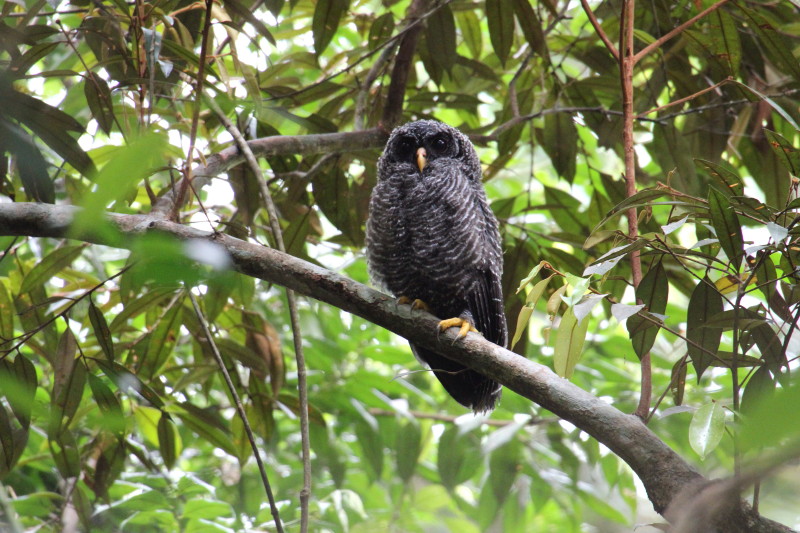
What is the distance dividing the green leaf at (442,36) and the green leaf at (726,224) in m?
1.64

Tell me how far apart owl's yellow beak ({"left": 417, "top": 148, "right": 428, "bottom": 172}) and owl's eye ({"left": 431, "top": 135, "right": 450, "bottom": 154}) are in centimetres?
10

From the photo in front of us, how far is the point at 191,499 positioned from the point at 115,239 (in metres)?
2.32

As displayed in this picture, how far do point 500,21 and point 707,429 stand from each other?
1966 millimetres

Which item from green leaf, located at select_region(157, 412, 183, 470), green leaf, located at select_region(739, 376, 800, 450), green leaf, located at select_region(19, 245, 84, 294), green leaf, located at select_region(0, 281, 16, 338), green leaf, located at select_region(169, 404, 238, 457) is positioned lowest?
green leaf, located at select_region(739, 376, 800, 450)

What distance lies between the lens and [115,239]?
75 centimetres

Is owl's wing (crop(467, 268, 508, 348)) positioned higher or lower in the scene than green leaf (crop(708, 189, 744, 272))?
higher

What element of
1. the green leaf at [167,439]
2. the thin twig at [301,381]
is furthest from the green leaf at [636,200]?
the green leaf at [167,439]

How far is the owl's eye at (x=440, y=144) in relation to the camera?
3234mm

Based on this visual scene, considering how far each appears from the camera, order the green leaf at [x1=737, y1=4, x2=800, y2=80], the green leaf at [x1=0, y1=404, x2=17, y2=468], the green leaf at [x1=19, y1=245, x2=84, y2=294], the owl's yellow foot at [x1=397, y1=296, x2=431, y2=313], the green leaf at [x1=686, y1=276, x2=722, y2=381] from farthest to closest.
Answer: the owl's yellow foot at [x1=397, y1=296, x2=431, y2=313] → the green leaf at [x1=19, y1=245, x2=84, y2=294] → the green leaf at [x1=737, y1=4, x2=800, y2=80] → the green leaf at [x1=0, y1=404, x2=17, y2=468] → the green leaf at [x1=686, y1=276, x2=722, y2=381]

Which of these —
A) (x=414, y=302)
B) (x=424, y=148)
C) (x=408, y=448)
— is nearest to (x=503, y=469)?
(x=408, y=448)

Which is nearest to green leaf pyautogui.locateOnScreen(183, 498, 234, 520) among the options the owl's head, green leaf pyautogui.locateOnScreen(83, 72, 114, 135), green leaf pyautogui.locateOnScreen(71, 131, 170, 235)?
green leaf pyautogui.locateOnScreen(83, 72, 114, 135)

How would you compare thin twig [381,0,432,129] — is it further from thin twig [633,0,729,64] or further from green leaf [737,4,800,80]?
green leaf [737,4,800,80]

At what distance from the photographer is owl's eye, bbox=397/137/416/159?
3.17m

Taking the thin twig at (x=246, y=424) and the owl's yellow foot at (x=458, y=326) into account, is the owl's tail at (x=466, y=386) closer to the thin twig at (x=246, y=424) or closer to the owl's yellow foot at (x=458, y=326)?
the owl's yellow foot at (x=458, y=326)
